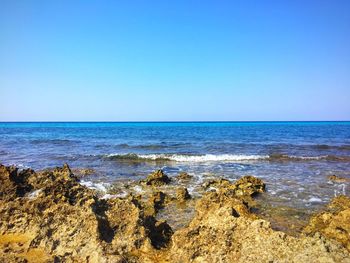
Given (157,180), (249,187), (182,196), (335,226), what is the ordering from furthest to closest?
(157,180), (249,187), (182,196), (335,226)

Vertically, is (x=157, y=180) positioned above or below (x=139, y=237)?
below

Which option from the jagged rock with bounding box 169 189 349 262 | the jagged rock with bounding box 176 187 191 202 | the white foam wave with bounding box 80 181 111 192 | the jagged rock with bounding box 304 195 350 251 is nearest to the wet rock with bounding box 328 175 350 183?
the jagged rock with bounding box 176 187 191 202

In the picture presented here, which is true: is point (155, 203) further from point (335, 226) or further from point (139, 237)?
point (335, 226)

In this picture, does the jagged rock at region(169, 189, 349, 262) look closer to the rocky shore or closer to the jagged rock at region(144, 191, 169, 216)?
the rocky shore

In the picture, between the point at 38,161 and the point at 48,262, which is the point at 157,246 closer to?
the point at 48,262

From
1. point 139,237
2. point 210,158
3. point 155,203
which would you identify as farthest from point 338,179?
point 139,237

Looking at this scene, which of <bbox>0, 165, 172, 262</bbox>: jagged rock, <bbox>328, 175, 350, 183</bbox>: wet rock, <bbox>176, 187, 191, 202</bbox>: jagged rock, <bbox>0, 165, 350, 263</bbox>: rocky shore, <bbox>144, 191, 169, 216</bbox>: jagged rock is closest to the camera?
<bbox>0, 165, 350, 263</bbox>: rocky shore

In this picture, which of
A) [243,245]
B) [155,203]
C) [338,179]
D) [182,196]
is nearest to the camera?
[243,245]

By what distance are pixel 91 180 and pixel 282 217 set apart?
35.8 feet

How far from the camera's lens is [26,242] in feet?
15.3

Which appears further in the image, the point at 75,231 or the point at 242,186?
the point at 242,186

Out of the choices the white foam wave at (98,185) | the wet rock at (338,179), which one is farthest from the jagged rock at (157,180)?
the wet rock at (338,179)

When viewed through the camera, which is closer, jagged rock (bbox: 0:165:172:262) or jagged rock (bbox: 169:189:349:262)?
jagged rock (bbox: 169:189:349:262)

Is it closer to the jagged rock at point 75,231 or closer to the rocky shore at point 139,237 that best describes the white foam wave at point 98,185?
the rocky shore at point 139,237
